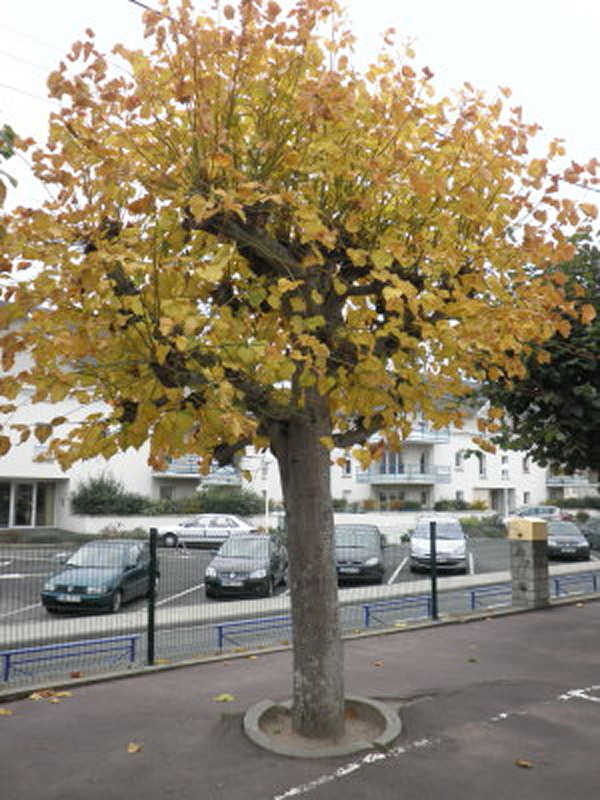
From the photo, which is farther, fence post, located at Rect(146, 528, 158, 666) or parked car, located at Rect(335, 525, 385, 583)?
parked car, located at Rect(335, 525, 385, 583)

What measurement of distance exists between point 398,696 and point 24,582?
5.05 meters

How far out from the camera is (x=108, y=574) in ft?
38.8

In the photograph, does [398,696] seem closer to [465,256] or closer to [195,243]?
[465,256]

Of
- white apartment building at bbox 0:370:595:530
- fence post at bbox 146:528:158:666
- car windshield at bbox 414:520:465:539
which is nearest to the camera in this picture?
fence post at bbox 146:528:158:666

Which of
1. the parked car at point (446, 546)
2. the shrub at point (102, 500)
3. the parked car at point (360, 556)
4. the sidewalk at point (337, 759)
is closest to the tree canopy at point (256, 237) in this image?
the sidewalk at point (337, 759)

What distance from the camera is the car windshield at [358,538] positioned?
16406 millimetres

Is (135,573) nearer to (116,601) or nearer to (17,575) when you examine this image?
(116,601)

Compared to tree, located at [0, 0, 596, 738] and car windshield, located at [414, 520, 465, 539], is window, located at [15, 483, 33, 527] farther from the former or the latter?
tree, located at [0, 0, 596, 738]

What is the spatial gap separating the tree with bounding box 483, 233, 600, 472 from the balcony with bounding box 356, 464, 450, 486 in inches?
1337

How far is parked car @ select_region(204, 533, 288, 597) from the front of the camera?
1338cm

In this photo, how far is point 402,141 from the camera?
18.6ft

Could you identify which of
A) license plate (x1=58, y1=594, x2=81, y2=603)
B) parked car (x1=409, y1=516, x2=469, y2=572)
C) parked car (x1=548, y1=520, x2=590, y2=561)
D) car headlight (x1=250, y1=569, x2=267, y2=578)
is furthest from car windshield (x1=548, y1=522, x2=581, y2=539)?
license plate (x1=58, y1=594, x2=81, y2=603)

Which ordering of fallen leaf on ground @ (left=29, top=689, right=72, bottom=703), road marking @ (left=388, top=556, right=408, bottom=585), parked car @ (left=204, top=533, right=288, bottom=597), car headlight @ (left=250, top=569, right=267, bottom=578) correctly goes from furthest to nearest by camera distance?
road marking @ (left=388, top=556, right=408, bottom=585)
car headlight @ (left=250, top=569, right=267, bottom=578)
parked car @ (left=204, top=533, right=288, bottom=597)
fallen leaf on ground @ (left=29, top=689, right=72, bottom=703)

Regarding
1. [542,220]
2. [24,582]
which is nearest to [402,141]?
[542,220]
